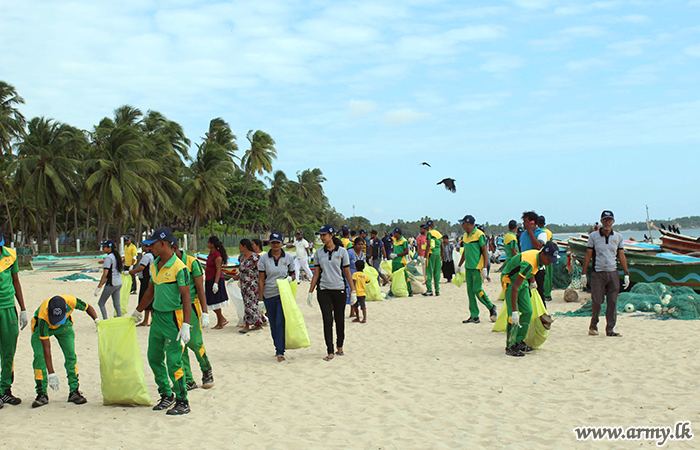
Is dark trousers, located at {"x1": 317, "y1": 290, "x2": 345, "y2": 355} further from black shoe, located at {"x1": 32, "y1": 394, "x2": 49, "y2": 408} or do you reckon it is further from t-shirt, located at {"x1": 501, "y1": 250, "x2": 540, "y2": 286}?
black shoe, located at {"x1": 32, "y1": 394, "x2": 49, "y2": 408}

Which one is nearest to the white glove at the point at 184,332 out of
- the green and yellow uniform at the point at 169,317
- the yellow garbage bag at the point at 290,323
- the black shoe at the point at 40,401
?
the green and yellow uniform at the point at 169,317

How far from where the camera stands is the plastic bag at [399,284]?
1343cm

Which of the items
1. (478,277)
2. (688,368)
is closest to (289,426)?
(688,368)

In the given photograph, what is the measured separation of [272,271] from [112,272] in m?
3.79

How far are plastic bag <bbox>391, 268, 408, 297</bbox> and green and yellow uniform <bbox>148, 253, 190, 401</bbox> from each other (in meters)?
9.09

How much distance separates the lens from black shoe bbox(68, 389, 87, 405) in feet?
16.8

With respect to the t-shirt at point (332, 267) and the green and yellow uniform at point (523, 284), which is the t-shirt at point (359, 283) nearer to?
the t-shirt at point (332, 267)

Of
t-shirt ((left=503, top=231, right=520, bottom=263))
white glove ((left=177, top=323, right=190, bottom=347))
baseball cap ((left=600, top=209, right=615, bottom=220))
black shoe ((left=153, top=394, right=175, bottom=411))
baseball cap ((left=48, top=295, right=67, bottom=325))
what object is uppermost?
baseball cap ((left=600, top=209, right=615, bottom=220))

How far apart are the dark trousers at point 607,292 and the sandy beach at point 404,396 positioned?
0.32 metres

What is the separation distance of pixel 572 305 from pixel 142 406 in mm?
8920

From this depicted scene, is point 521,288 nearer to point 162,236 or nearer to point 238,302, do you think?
point 162,236

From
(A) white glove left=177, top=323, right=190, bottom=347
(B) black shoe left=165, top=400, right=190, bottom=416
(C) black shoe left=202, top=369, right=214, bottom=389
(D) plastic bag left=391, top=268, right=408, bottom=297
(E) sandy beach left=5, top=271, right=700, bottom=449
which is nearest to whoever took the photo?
(E) sandy beach left=5, top=271, right=700, bottom=449

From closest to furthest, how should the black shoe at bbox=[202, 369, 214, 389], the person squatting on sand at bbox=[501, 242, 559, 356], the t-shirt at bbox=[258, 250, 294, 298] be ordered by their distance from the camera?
the black shoe at bbox=[202, 369, 214, 389], the person squatting on sand at bbox=[501, 242, 559, 356], the t-shirt at bbox=[258, 250, 294, 298]

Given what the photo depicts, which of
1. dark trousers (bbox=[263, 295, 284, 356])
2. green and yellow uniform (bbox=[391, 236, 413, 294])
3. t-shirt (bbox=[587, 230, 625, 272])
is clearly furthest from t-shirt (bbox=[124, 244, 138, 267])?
t-shirt (bbox=[587, 230, 625, 272])
